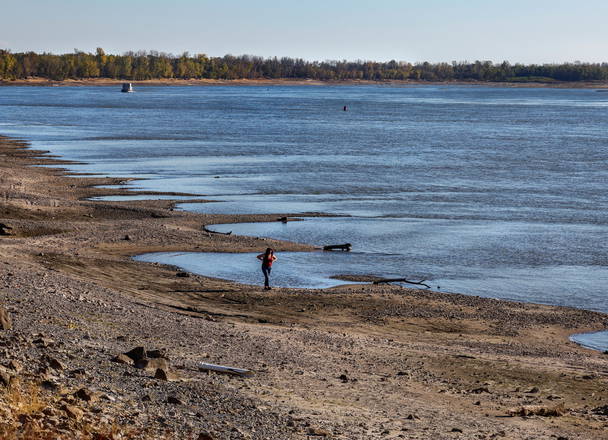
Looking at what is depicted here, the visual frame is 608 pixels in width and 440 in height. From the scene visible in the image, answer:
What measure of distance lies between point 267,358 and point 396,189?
120 ft

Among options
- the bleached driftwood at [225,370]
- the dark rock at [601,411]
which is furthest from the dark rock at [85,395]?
the dark rock at [601,411]

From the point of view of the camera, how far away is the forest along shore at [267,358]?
12.8 m

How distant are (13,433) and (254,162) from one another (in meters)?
57.7

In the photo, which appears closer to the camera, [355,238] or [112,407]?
[112,407]

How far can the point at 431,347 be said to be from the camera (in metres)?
20.8

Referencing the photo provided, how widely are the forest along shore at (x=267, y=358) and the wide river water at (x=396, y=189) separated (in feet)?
10.8

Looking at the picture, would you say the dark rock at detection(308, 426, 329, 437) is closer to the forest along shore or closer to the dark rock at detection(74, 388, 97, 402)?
the forest along shore

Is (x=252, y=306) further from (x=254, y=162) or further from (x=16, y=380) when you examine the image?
(x=254, y=162)

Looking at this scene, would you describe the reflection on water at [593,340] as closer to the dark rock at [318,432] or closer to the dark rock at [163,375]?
the dark rock at [318,432]

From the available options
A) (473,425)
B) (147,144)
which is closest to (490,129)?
(147,144)

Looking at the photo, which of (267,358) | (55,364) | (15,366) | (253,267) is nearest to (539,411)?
(267,358)

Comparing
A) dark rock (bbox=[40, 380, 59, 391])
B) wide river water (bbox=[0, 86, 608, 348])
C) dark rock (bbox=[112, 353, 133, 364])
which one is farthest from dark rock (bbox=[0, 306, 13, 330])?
wide river water (bbox=[0, 86, 608, 348])

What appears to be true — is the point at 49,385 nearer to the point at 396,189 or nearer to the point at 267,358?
the point at 267,358

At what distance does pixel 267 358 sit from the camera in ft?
58.1
